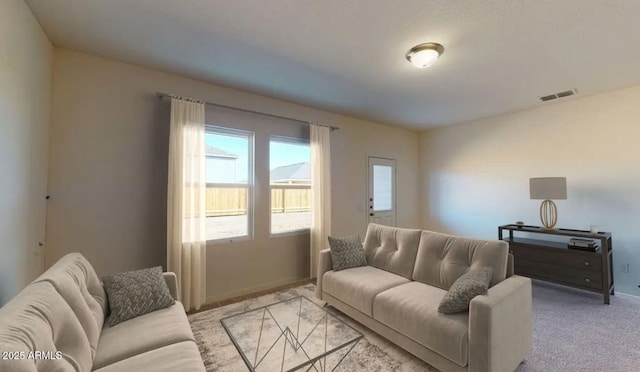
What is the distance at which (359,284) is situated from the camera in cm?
250

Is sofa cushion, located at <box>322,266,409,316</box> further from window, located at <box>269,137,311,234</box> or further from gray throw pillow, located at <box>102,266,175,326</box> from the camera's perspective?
gray throw pillow, located at <box>102,266,175,326</box>

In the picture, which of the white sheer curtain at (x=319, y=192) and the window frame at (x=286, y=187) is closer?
the window frame at (x=286, y=187)

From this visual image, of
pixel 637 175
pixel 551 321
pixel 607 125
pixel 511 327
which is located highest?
pixel 607 125

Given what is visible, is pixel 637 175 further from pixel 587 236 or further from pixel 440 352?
pixel 440 352

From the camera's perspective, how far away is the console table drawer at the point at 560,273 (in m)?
3.07

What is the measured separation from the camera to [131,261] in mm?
2738

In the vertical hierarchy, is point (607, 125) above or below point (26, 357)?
above

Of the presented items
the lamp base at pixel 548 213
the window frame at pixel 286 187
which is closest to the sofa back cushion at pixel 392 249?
the window frame at pixel 286 187

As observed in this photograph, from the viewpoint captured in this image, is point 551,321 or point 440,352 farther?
point 551,321

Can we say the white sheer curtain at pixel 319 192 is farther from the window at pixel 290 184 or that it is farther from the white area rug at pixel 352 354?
the white area rug at pixel 352 354

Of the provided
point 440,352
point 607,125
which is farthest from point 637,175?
point 440,352

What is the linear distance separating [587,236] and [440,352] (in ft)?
9.55

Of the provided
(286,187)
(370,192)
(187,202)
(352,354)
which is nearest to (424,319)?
(352,354)

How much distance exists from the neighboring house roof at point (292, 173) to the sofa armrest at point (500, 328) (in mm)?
2817
